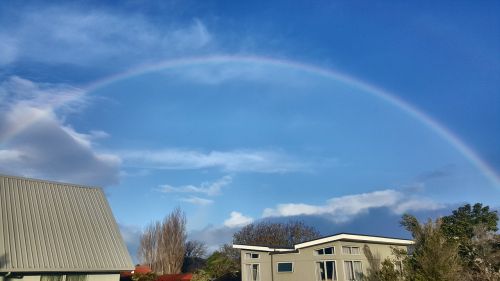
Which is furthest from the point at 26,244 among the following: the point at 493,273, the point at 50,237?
the point at 493,273

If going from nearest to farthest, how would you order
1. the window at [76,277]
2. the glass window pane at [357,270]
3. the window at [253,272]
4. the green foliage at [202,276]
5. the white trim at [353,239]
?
the window at [76,277], the white trim at [353,239], the glass window pane at [357,270], the window at [253,272], the green foliage at [202,276]

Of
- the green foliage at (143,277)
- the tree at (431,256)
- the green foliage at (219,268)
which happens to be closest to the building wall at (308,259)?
the tree at (431,256)

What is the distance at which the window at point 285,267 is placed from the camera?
31469 millimetres

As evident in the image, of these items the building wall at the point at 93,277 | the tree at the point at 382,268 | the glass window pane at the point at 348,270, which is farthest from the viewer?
the glass window pane at the point at 348,270

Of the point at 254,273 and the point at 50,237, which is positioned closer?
the point at 50,237

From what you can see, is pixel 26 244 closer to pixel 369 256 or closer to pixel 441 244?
pixel 441 244

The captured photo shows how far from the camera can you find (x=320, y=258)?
29.7 metres

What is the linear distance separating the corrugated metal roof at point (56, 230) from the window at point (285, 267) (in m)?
13.4

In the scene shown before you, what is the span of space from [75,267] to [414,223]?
1704cm

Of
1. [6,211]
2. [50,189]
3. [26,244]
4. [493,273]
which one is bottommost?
[493,273]

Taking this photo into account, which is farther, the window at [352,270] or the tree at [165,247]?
the tree at [165,247]

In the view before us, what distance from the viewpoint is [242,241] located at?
68.9 metres

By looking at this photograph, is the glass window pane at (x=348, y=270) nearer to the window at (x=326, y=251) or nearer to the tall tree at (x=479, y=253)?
the window at (x=326, y=251)

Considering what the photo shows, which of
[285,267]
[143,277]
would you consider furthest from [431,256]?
[143,277]
